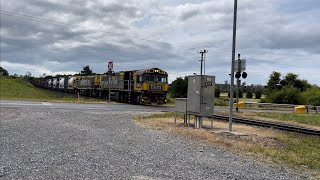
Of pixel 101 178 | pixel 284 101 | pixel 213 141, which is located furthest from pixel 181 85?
pixel 101 178

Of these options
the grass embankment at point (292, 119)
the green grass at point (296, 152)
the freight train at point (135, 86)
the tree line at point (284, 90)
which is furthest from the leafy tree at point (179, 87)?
the green grass at point (296, 152)

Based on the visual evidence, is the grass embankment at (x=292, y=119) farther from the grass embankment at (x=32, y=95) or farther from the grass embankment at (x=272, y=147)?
the grass embankment at (x=32, y=95)

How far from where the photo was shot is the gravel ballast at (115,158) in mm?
7180

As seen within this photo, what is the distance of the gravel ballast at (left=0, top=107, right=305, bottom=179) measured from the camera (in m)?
7.18

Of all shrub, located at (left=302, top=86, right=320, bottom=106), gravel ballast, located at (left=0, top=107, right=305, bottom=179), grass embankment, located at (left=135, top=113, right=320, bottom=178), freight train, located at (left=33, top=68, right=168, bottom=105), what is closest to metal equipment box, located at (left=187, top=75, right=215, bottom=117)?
grass embankment, located at (left=135, top=113, right=320, bottom=178)

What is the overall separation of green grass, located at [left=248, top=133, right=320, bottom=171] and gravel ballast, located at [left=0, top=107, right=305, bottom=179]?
0.85 m

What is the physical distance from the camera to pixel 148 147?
1055cm

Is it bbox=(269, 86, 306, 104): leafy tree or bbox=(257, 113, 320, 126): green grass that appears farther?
bbox=(269, 86, 306, 104): leafy tree

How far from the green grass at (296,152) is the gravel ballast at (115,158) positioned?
0.85 m

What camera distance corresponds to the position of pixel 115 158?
28.6 feet

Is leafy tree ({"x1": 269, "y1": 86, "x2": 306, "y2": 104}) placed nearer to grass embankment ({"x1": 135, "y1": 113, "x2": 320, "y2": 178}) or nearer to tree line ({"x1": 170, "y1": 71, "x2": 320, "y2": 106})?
tree line ({"x1": 170, "y1": 71, "x2": 320, "y2": 106})

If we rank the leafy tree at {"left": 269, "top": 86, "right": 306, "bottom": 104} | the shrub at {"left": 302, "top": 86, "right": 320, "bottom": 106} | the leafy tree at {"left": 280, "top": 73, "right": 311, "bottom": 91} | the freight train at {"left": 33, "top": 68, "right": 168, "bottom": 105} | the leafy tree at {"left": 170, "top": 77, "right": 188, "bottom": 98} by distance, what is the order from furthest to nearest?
the leafy tree at {"left": 280, "top": 73, "right": 311, "bottom": 91}
the leafy tree at {"left": 170, "top": 77, "right": 188, "bottom": 98}
the leafy tree at {"left": 269, "top": 86, "right": 306, "bottom": 104}
the shrub at {"left": 302, "top": 86, "right": 320, "bottom": 106}
the freight train at {"left": 33, "top": 68, "right": 168, "bottom": 105}

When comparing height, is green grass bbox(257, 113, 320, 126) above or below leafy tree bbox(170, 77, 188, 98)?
below

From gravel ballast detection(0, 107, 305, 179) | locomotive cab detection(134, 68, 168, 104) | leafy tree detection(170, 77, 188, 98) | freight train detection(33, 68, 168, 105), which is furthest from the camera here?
leafy tree detection(170, 77, 188, 98)
